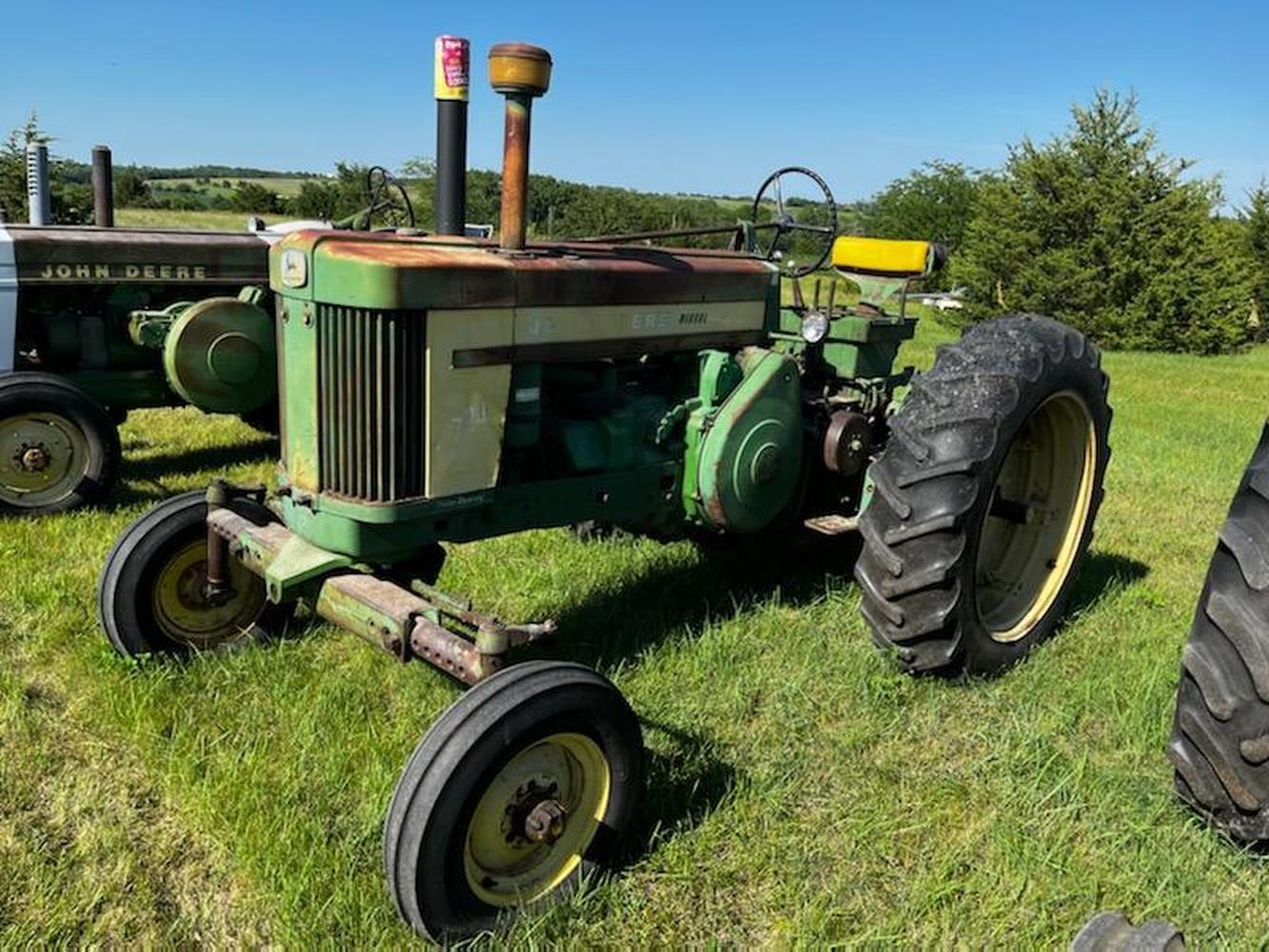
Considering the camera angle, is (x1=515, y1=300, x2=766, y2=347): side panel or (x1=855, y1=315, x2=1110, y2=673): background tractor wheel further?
(x1=855, y1=315, x2=1110, y2=673): background tractor wheel

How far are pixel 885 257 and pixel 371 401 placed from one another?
276 cm

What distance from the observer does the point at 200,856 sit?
8.91 feet

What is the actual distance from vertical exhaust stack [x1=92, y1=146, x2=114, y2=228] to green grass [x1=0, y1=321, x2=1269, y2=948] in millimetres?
3267

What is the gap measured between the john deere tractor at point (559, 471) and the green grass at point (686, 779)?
0.22 m

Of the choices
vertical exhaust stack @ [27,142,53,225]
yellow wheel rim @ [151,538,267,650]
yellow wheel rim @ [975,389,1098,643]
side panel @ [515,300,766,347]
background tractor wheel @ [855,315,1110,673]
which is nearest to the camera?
side panel @ [515,300,766,347]

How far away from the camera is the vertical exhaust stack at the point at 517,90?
9.09 ft

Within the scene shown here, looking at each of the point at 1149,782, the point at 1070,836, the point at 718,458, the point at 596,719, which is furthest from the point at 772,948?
the point at 718,458

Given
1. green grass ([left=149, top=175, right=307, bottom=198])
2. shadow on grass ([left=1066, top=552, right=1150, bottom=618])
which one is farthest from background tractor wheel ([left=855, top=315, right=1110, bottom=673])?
green grass ([left=149, top=175, right=307, bottom=198])

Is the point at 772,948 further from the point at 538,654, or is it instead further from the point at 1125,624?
the point at 1125,624

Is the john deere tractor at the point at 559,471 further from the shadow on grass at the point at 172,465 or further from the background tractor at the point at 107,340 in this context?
the shadow on grass at the point at 172,465

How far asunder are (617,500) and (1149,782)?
188cm

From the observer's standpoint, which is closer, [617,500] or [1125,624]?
[617,500]

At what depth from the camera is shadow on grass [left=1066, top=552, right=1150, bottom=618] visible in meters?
4.70

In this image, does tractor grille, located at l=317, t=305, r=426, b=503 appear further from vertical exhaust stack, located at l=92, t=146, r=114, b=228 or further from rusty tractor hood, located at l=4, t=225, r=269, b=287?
vertical exhaust stack, located at l=92, t=146, r=114, b=228
